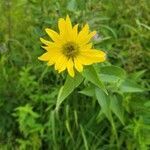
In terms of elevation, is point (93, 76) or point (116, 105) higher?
point (93, 76)

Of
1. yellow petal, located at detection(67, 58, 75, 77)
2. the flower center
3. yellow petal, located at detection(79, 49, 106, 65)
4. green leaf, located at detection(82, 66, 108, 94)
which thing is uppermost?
the flower center

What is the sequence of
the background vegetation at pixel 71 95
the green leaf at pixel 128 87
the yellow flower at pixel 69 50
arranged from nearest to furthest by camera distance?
the yellow flower at pixel 69 50 < the green leaf at pixel 128 87 < the background vegetation at pixel 71 95

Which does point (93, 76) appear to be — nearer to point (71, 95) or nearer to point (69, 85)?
point (69, 85)

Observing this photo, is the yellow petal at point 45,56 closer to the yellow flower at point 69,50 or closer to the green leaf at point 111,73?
the yellow flower at point 69,50

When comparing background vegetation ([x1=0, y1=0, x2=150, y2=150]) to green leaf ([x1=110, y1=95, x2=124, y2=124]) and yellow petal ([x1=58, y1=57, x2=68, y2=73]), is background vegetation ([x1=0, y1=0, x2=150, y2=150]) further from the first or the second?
yellow petal ([x1=58, y1=57, x2=68, y2=73])

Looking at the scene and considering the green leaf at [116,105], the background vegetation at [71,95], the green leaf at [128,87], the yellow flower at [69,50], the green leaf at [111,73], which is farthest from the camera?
the background vegetation at [71,95]

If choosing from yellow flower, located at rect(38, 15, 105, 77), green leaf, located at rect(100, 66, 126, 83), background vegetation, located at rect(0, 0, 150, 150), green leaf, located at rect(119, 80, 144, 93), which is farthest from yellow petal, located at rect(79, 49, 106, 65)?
background vegetation, located at rect(0, 0, 150, 150)

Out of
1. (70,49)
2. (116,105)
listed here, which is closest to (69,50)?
(70,49)

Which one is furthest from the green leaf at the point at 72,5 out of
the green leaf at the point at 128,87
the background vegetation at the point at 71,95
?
the green leaf at the point at 128,87
